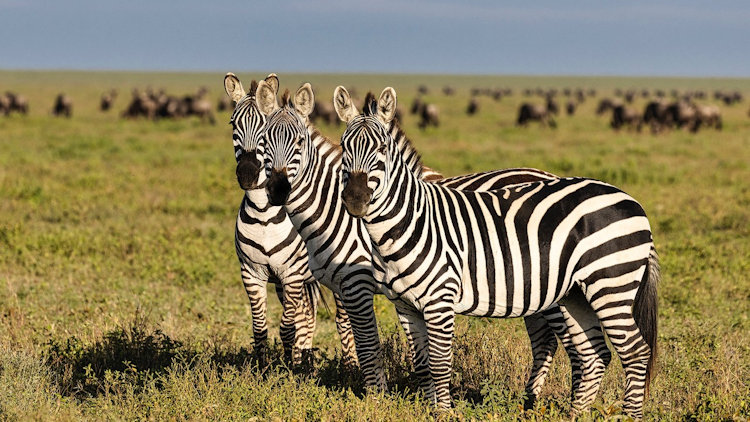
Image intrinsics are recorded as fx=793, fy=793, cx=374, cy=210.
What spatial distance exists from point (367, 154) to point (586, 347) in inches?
81.4

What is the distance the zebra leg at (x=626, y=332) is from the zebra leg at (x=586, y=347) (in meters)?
0.28

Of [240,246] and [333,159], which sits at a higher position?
Answer: [333,159]

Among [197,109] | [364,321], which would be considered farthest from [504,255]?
[197,109]

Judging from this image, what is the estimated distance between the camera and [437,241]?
15.3 feet

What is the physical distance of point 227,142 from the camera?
2753 centimetres

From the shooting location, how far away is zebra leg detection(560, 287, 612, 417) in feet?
17.0

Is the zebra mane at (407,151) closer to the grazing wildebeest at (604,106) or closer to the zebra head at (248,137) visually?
the zebra head at (248,137)

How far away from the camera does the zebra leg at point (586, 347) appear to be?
5.17m

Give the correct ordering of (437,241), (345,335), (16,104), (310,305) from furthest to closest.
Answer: (16,104) < (310,305) < (345,335) < (437,241)

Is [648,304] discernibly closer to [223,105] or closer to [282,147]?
[282,147]

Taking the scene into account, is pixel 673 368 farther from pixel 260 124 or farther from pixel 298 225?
pixel 260 124

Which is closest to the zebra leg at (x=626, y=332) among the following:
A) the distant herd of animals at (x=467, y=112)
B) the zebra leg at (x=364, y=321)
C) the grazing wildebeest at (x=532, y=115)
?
the zebra leg at (x=364, y=321)

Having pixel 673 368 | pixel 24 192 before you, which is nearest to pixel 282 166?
pixel 673 368

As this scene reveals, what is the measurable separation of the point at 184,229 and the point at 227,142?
1595cm
